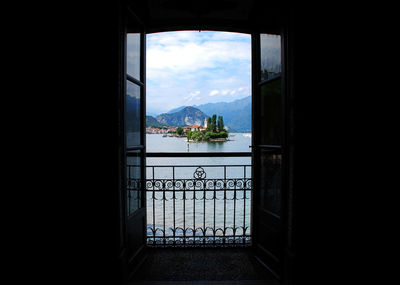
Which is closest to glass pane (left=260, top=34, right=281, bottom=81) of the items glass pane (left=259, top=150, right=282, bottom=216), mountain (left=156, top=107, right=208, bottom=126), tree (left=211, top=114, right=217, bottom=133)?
glass pane (left=259, top=150, right=282, bottom=216)

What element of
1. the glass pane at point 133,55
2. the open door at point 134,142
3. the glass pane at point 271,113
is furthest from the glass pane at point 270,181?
the glass pane at point 133,55

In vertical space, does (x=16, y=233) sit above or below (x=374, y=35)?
below

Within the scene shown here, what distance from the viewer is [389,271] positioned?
184cm

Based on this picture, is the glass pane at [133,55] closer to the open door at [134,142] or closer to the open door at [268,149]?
the open door at [134,142]

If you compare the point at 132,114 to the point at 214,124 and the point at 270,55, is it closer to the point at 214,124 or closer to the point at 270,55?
the point at 270,55

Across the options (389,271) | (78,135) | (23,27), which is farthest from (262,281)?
(23,27)

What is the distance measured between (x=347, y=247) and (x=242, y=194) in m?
1.45

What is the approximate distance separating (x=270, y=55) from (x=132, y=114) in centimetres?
135

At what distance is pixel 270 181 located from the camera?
91.3 inches

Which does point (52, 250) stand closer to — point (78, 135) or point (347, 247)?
point (78, 135)

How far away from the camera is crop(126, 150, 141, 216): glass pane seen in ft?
7.07

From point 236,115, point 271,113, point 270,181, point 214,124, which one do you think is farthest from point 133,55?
point 236,115

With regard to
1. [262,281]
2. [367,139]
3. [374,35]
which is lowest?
[262,281]

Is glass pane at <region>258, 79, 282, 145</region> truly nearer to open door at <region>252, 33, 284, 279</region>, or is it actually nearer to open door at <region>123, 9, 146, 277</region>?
open door at <region>252, 33, 284, 279</region>
